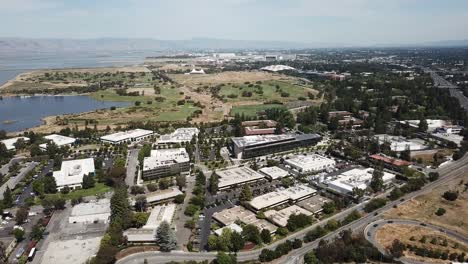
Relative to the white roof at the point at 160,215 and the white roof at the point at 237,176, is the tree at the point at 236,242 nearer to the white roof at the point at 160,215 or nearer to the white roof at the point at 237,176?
the white roof at the point at 160,215

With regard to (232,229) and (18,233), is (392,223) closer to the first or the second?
(232,229)

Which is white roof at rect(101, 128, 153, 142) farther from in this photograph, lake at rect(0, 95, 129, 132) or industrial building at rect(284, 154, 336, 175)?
industrial building at rect(284, 154, 336, 175)

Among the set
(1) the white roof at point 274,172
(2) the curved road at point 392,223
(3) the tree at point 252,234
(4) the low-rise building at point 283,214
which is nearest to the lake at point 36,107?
(1) the white roof at point 274,172

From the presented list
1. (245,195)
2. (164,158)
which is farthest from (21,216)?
(245,195)

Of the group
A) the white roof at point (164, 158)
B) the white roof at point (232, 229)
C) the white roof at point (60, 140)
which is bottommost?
the white roof at point (232, 229)

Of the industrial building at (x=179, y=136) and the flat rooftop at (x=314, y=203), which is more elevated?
the industrial building at (x=179, y=136)

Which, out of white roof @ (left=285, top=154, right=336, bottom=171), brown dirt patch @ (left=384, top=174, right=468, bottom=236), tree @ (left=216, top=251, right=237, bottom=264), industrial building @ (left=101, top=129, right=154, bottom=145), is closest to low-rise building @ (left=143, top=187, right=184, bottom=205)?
tree @ (left=216, top=251, right=237, bottom=264)

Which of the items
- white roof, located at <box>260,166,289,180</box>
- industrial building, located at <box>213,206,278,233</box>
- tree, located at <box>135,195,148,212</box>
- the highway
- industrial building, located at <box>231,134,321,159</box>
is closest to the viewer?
the highway
